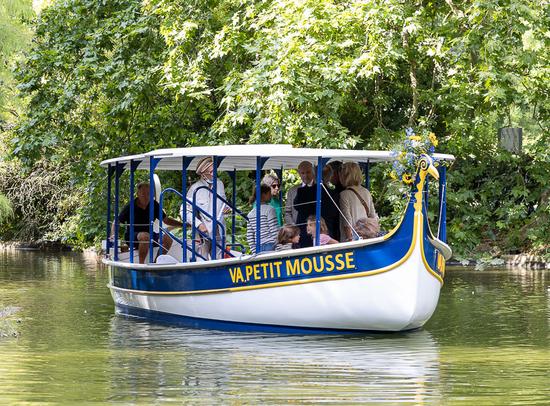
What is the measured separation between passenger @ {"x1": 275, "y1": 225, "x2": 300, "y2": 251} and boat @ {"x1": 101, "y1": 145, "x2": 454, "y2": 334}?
406 millimetres

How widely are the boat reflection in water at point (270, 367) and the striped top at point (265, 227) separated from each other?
125 centimetres

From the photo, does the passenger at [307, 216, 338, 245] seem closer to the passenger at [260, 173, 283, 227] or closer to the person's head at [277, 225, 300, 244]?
the person's head at [277, 225, 300, 244]

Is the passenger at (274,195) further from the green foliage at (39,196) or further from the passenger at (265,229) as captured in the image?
the green foliage at (39,196)

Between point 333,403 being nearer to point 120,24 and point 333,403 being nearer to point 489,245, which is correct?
point 120,24

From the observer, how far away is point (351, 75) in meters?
22.1

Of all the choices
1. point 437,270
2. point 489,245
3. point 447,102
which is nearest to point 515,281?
point 447,102

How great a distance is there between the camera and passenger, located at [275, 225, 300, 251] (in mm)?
15023

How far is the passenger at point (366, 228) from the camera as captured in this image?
1490 centimetres

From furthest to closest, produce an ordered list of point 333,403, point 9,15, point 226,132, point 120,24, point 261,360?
point 120,24, point 226,132, point 9,15, point 261,360, point 333,403

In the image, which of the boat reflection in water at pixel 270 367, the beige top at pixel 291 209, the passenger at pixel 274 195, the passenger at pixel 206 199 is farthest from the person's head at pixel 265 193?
the boat reflection in water at pixel 270 367

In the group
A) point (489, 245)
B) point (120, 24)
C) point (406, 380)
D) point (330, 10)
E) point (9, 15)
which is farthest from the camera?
point (489, 245)

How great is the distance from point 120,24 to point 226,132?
11.6 feet

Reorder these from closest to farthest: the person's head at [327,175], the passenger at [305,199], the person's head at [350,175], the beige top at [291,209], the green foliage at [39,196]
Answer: the passenger at [305,199]
the person's head at [350,175]
the beige top at [291,209]
the person's head at [327,175]
the green foliage at [39,196]

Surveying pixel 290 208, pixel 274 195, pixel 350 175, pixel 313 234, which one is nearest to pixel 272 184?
pixel 274 195
